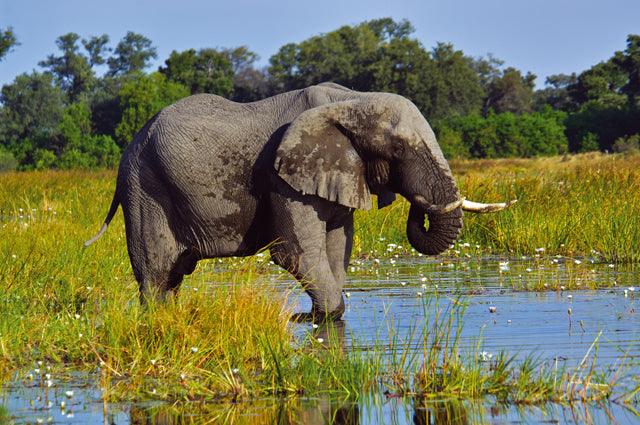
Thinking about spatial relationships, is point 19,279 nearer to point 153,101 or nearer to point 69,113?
point 153,101

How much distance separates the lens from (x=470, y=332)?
20.6 feet

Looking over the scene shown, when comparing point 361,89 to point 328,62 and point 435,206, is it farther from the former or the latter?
point 435,206

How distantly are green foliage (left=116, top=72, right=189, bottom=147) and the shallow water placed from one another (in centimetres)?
5090

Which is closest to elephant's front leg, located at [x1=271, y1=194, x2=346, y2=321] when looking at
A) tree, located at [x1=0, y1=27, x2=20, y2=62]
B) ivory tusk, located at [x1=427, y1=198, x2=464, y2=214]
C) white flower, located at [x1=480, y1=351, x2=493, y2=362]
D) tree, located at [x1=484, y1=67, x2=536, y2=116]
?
ivory tusk, located at [x1=427, y1=198, x2=464, y2=214]

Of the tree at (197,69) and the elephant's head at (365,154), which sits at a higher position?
the tree at (197,69)

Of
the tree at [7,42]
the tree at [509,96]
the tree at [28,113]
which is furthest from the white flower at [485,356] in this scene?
the tree at [509,96]

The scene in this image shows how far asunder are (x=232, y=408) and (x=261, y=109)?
3122mm

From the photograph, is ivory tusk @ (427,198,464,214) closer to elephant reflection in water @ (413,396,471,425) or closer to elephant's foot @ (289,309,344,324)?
elephant's foot @ (289,309,344,324)

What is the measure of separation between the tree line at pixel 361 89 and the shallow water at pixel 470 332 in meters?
39.9

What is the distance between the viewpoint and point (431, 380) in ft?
15.4

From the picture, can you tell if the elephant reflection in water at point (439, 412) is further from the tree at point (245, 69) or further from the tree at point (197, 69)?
Result: the tree at point (245, 69)

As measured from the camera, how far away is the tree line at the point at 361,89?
182ft

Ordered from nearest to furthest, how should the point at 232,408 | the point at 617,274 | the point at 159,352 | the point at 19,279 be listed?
the point at 232,408 → the point at 159,352 → the point at 19,279 → the point at 617,274

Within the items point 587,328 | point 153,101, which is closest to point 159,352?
point 587,328
